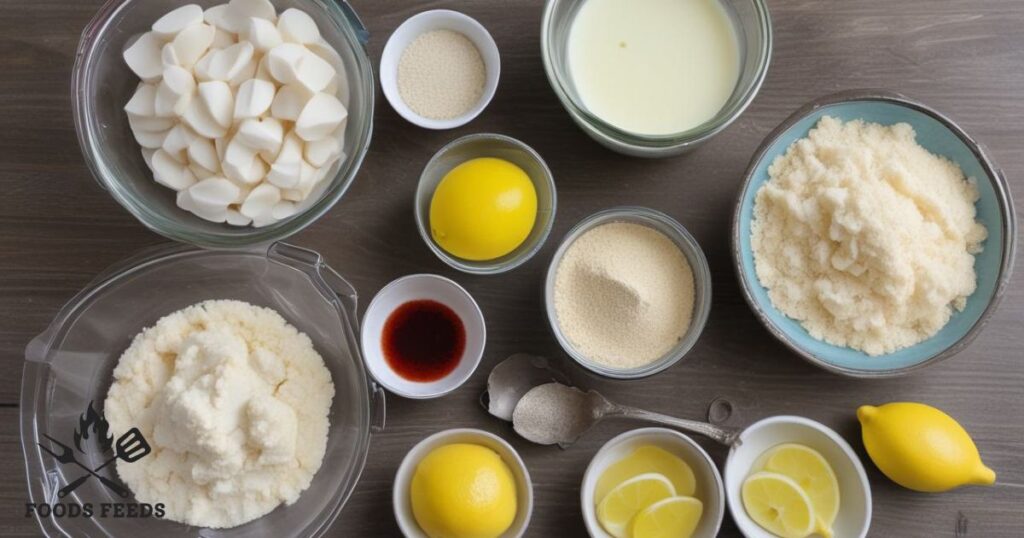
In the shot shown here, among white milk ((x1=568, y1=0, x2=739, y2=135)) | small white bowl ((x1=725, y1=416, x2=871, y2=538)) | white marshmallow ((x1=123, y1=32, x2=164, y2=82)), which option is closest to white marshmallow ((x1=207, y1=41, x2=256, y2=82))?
white marshmallow ((x1=123, y1=32, x2=164, y2=82))

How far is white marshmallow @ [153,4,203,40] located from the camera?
136cm

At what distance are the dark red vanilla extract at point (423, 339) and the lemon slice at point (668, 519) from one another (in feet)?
1.62

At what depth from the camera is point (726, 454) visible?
1.57 meters

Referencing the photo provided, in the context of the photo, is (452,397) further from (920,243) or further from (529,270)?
(920,243)

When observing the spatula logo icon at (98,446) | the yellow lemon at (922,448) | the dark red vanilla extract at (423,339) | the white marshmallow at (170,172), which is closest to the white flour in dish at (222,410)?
the spatula logo icon at (98,446)

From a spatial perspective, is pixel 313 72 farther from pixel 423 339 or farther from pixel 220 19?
pixel 423 339

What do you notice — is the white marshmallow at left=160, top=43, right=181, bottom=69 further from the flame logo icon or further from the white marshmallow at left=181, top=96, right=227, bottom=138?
the flame logo icon

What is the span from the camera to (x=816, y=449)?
1540 millimetres

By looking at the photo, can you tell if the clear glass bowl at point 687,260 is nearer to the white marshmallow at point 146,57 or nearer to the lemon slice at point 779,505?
the lemon slice at point 779,505

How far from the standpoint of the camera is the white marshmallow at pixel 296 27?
1.39m

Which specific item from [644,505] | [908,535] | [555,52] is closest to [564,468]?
[644,505]

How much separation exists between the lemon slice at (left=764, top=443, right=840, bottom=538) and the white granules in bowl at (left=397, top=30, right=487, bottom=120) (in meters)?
0.99

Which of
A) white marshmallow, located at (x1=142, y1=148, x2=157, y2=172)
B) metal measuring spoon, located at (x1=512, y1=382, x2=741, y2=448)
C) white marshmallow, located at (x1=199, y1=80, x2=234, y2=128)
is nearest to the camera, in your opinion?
white marshmallow, located at (x1=199, y1=80, x2=234, y2=128)

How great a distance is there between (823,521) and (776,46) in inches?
40.3
